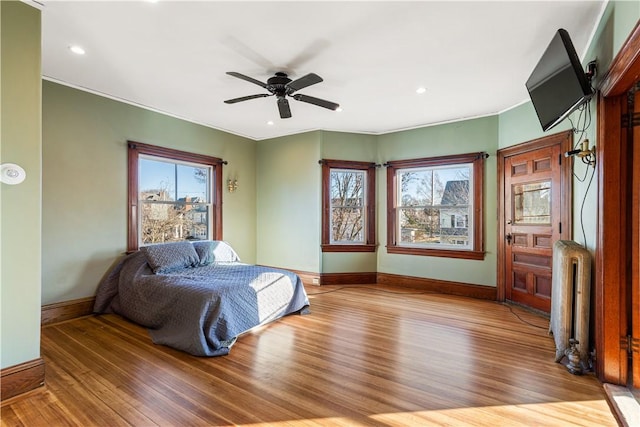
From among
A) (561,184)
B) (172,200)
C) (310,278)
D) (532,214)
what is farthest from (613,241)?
(172,200)

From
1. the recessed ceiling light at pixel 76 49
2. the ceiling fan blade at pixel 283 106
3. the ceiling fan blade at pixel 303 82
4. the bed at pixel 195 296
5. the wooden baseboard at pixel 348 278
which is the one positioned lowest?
the wooden baseboard at pixel 348 278

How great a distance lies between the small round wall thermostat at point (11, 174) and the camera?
6.31ft

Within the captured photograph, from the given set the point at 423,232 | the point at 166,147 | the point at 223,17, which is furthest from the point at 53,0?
the point at 423,232

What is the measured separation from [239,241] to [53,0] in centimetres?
399

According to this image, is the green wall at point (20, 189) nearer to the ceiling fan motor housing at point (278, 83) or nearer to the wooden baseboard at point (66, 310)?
the wooden baseboard at point (66, 310)

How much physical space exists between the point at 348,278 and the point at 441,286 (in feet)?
4.99

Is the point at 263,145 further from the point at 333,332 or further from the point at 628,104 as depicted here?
the point at 628,104

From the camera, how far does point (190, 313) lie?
2.72 metres

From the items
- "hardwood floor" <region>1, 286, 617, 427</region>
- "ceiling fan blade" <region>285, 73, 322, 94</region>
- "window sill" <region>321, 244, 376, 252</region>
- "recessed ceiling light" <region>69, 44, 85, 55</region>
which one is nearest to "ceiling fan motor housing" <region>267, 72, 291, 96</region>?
"ceiling fan blade" <region>285, 73, 322, 94</region>

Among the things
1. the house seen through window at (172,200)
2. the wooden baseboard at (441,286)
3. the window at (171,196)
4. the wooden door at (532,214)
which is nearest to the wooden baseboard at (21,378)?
the window at (171,196)

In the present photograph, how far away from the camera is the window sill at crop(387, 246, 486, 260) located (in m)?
4.52

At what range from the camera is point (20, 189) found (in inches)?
79.0

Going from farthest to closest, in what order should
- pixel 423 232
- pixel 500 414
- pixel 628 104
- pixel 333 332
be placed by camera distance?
pixel 423 232, pixel 333 332, pixel 628 104, pixel 500 414

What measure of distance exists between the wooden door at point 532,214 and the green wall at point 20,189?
484cm
